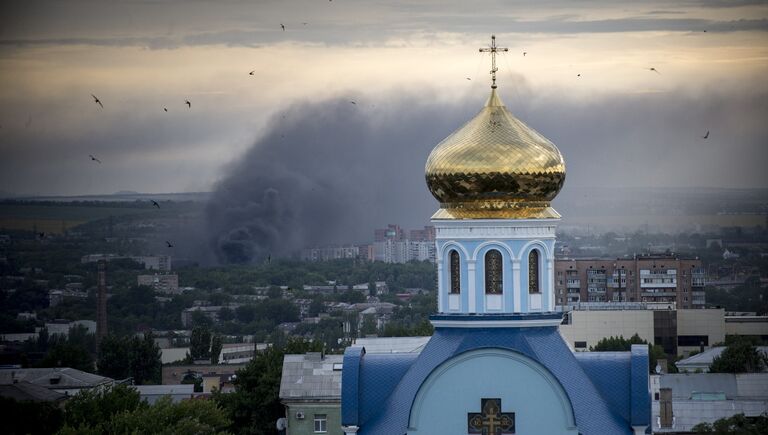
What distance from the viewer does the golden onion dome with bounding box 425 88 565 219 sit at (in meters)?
26.2

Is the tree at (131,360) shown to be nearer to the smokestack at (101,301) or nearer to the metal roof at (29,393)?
the smokestack at (101,301)

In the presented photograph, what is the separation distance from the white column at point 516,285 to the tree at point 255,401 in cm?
1397

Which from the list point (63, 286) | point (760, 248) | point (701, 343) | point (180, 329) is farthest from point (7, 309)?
point (760, 248)

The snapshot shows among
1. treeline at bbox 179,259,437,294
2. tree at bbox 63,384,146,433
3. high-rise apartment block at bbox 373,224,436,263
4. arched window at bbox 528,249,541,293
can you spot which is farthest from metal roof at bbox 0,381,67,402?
high-rise apartment block at bbox 373,224,436,263

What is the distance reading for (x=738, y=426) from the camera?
3438cm

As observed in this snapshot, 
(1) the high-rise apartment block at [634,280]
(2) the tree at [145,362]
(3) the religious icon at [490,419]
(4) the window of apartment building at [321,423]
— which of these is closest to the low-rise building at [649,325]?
(2) the tree at [145,362]

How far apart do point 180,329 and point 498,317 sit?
69.9 metres

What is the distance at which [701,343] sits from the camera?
7638 centimetres

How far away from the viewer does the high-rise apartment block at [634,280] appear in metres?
98.0

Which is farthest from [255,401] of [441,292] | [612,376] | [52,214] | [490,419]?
[52,214]

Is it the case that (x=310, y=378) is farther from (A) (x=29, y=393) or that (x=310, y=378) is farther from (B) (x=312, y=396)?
(A) (x=29, y=393)

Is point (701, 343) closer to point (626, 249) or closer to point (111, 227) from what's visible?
point (111, 227)

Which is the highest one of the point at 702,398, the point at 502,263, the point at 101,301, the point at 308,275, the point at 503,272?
the point at 308,275

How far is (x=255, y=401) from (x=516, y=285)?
15207mm
